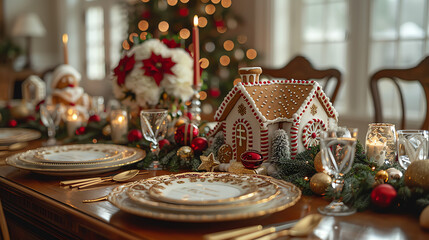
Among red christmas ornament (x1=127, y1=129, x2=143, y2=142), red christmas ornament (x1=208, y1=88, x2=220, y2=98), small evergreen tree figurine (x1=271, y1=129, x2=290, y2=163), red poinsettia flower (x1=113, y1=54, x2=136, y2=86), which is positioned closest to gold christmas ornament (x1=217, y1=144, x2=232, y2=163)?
small evergreen tree figurine (x1=271, y1=129, x2=290, y2=163)

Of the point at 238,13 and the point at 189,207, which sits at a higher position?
the point at 238,13

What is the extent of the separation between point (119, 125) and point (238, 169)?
61cm

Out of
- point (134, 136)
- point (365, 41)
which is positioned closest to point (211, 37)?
point (365, 41)

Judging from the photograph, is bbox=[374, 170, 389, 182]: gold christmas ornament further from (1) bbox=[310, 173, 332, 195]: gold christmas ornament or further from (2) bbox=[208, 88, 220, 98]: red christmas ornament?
(2) bbox=[208, 88, 220, 98]: red christmas ornament

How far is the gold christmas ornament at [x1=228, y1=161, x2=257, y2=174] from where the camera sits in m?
0.96

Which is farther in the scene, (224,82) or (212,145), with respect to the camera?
(224,82)

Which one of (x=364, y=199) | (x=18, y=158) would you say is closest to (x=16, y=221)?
(x=18, y=158)

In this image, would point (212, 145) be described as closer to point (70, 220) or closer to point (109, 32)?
point (70, 220)

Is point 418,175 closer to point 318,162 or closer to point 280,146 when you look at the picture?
point 318,162

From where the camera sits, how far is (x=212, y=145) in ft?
3.77

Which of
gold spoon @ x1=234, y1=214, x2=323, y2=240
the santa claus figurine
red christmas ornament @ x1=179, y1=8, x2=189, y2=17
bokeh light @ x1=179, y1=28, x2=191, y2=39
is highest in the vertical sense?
red christmas ornament @ x1=179, y1=8, x2=189, y2=17

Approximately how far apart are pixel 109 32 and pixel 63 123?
407 cm

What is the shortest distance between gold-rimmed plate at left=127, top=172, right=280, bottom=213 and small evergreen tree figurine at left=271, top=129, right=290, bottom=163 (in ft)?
0.44

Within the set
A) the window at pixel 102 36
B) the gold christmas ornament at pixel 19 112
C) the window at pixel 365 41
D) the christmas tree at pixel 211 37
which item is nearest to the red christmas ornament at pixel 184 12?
the christmas tree at pixel 211 37
